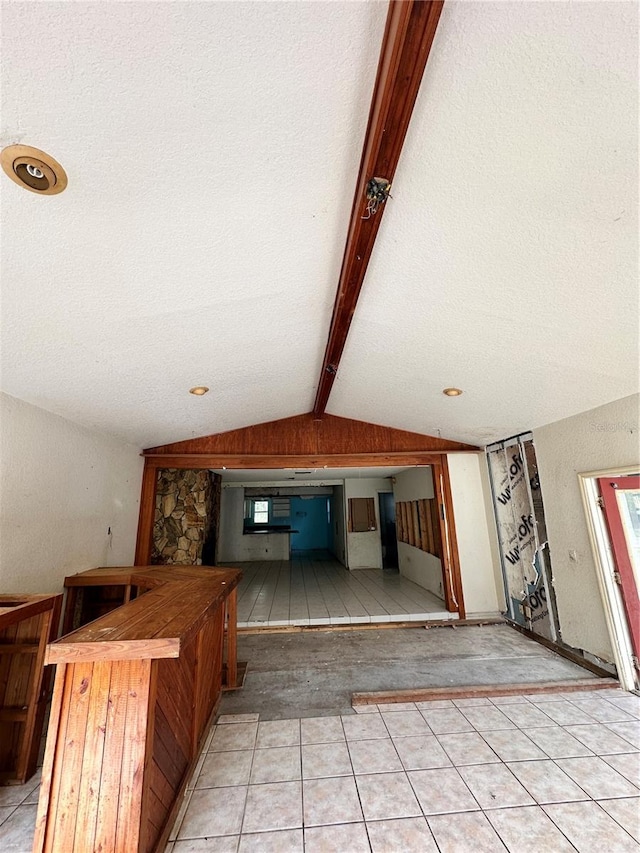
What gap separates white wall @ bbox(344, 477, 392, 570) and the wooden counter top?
6074mm

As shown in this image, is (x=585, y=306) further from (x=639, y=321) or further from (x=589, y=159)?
(x=589, y=159)

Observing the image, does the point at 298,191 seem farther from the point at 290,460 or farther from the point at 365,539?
the point at 365,539

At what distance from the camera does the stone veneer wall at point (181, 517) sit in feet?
19.0

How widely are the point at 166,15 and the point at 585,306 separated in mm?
2112

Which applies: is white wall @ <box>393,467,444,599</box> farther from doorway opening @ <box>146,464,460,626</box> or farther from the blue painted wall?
the blue painted wall

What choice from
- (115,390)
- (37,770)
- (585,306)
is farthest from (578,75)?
(37,770)

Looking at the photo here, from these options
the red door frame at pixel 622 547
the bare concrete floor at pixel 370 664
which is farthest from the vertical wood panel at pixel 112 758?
the red door frame at pixel 622 547

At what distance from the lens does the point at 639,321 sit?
6.23 ft

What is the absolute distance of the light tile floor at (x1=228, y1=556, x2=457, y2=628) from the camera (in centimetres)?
459

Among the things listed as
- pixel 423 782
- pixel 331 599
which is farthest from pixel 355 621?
pixel 423 782

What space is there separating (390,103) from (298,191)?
453 mm

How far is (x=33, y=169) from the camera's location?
3.77ft

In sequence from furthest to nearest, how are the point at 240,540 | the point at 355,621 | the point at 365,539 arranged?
the point at 240,540, the point at 365,539, the point at 355,621

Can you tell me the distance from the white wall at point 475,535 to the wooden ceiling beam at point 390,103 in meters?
3.84
